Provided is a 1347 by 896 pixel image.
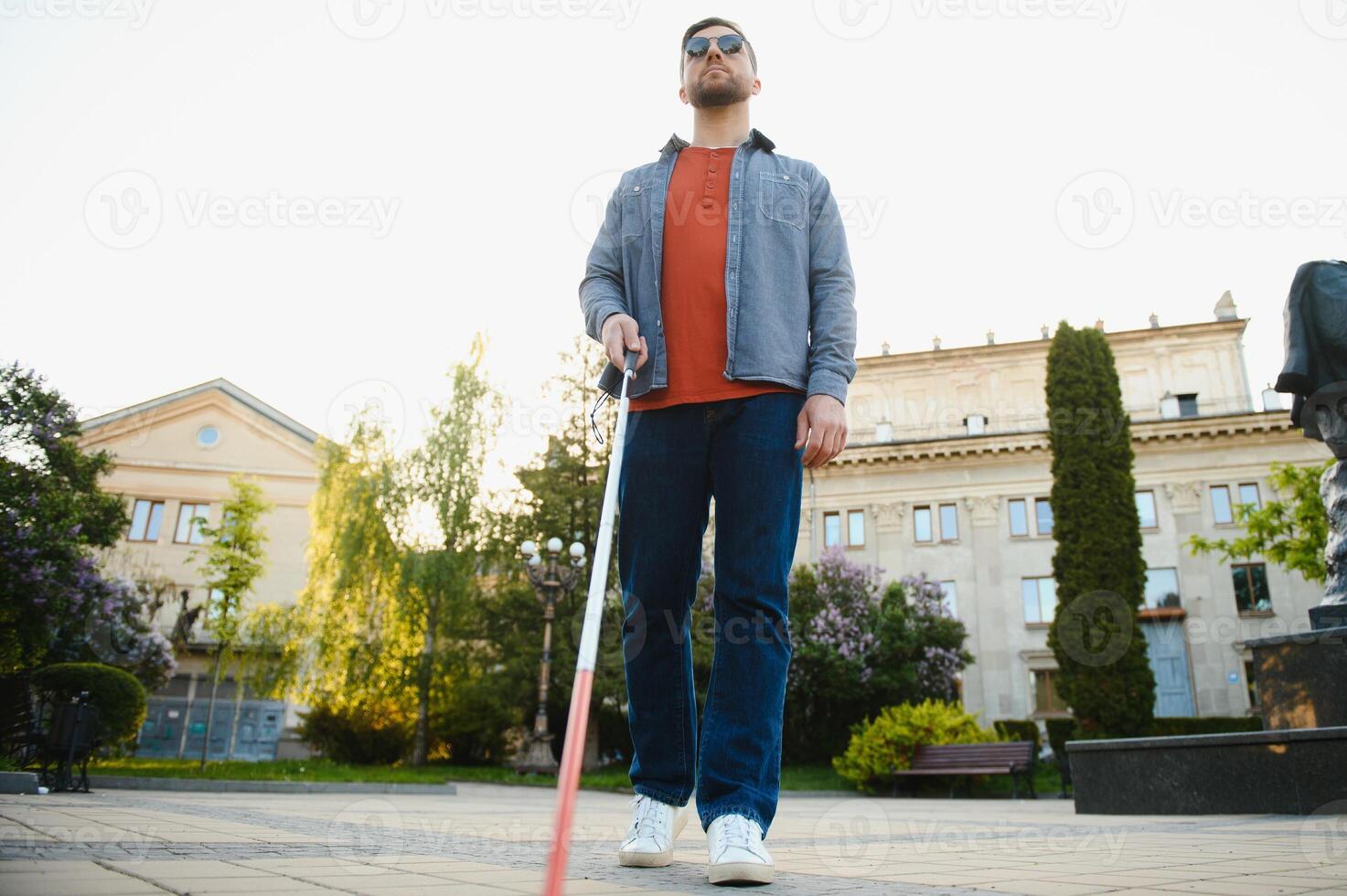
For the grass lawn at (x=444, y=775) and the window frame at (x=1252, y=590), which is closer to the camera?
the grass lawn at (x=444, y=775)

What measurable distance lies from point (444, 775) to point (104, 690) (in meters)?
8.76

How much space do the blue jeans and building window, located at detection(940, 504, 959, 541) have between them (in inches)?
1225

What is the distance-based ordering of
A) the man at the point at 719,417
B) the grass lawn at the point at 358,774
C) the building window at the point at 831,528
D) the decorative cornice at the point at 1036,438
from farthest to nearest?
1. the building window at the point at 831,528
2. the decorative cornice at the point at 1036,438
3. the grass lawn at the point at 358,774
4. the man at the point at 719,417

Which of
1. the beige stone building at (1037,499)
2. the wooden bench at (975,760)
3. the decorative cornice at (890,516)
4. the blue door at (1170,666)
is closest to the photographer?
the wooden bench at (975,760)

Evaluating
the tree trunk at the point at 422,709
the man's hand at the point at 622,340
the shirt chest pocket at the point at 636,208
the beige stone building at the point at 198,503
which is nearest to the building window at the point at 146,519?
the beige stone building at the point at 198,503

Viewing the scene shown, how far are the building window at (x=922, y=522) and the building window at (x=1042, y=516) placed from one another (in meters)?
3.67

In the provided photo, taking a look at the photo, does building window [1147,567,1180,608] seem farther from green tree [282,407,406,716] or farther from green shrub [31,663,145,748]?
green shrub [31,663,145,748]

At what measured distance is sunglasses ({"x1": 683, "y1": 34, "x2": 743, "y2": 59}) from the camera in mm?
3188

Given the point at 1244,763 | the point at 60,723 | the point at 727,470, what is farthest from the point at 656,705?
the point at 60,723

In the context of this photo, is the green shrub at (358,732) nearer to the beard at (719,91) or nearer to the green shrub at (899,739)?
the green shrub at (899,739)

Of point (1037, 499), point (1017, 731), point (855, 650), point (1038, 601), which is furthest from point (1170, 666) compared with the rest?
point (855, 650)

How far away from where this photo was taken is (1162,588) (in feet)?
99.2

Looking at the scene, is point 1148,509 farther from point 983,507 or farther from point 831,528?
point 831,528

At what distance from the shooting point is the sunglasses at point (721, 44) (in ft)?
10.5
